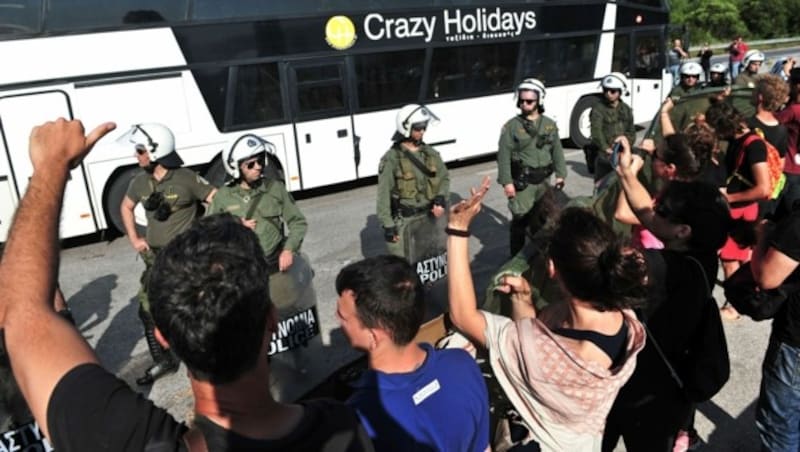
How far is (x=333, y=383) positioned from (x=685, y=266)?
1530 millimetres

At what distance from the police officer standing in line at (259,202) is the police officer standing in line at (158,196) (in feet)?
1.36

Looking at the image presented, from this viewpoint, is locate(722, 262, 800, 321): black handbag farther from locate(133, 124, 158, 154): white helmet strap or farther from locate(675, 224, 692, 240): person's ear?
locate(133, 124, 158, 154): white helmet strap

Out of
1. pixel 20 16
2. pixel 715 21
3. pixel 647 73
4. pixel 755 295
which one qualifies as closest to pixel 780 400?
pixel 755 295

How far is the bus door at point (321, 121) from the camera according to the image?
9141 millimetres

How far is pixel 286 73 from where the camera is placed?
899cm

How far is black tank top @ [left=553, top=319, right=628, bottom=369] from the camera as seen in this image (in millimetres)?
2031

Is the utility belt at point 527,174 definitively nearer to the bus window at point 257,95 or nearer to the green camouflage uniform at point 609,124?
the green camouflage uniform at point 609,124

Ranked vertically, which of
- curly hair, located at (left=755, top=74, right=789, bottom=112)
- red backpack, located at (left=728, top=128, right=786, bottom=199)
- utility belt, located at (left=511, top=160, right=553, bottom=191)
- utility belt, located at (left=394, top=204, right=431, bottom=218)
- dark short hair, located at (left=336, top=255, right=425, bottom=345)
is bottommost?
utility belt, located at (left=394, top=204, right=431, bottom=218)

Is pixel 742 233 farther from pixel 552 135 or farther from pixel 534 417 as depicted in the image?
pixel 552 135

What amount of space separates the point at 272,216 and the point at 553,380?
2.73 meters

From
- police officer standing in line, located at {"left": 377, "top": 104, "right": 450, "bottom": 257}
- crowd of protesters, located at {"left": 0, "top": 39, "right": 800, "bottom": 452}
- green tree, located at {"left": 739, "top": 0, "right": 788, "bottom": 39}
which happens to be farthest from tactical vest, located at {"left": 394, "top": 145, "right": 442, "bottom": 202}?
green tree, located at {"left": 739, "top": 0, "right": 788, "bottom": 39}

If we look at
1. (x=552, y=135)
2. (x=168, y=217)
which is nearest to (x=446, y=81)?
(x=552, y=135)

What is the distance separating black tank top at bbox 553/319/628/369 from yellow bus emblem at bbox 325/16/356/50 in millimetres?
8094

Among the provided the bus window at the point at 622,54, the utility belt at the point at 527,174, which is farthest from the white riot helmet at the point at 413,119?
the bus window at the point at 622,54
